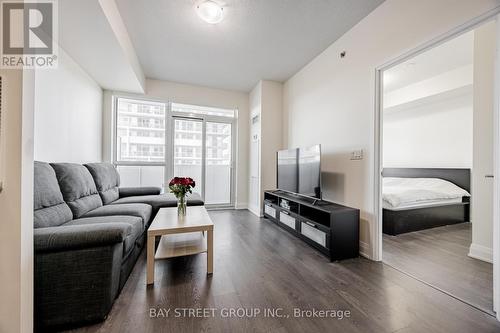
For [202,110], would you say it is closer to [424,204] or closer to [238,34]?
[238,34]

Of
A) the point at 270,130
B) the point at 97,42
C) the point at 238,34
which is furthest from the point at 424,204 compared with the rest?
the point at 97,42

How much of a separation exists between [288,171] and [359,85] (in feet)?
4.94

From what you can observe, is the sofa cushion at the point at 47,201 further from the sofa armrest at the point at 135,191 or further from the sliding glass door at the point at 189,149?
the sliding glass door at the point at 189,149

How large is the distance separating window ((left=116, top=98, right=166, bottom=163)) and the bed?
4223 millimetres

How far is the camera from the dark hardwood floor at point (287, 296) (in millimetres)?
1214

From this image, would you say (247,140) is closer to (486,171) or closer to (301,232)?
(301,232)

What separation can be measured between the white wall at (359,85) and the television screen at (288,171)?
16.8 inches

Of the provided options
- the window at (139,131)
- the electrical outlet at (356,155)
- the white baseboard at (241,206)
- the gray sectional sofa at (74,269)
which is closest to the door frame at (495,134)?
the electrical outlet at (356,155)

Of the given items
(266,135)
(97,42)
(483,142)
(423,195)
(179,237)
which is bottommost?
(179,237)

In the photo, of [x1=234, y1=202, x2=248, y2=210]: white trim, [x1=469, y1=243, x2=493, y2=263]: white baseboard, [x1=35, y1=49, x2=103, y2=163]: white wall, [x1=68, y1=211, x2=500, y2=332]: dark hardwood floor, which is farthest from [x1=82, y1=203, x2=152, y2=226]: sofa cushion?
[x1=469, y1=243, x2=493, y2=263]: white baseboard

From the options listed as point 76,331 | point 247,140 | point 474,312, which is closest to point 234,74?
point 247,140

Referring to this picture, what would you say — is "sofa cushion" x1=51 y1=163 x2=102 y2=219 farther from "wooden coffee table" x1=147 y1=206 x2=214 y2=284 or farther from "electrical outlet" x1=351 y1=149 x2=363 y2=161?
"electrical outlet" x1=351 y1=149 x2=363 y2=161

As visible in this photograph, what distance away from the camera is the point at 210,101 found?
4.32 meters

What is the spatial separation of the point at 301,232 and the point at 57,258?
235 centimetres
